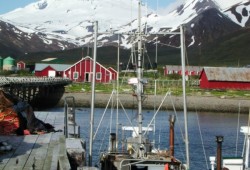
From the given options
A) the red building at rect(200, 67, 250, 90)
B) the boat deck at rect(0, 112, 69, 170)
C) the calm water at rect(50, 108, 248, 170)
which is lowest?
the calm water at rect(50, 108, 248, 170)

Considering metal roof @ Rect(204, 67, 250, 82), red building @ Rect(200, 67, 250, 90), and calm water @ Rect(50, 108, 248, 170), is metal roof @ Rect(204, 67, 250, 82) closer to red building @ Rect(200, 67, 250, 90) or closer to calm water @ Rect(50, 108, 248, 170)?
red building @ Rect(200, 67, 250, 90)

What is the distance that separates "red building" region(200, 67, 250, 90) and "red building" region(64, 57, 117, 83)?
19857 mm

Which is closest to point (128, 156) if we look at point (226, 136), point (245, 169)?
point (245, 169)

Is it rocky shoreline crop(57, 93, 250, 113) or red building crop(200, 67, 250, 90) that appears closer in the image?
rocky shoreline crop(57, 93, 250, 113)

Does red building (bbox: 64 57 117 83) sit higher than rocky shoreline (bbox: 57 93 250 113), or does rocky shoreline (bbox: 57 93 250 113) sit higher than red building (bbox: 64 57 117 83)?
red building (bbox: 64 57 117 83)

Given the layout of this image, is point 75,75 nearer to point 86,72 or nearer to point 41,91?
point 86,72

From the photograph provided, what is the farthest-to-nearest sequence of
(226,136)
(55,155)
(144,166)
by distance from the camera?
1. (226,136)
2. (144,166)
3. (55,155)

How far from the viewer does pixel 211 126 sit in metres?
68.9

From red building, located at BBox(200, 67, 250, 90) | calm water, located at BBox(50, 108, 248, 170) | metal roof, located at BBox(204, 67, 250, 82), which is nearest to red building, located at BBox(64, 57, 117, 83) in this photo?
red building, located at BBox(200, 67, 250, 90)

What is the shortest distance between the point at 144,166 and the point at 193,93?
293ft

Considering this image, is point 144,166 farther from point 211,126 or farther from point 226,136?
point 211,126

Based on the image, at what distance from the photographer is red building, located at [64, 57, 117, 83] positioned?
13325 cm

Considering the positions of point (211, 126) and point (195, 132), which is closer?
point (195, 132)

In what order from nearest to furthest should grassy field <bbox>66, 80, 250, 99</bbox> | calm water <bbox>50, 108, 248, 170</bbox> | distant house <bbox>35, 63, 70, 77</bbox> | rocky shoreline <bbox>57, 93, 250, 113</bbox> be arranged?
calm water <bbox>50, 108, 248, 170</bbox>, rocky shoreline <bbox>57, 93, 250, 113</bbox>, grassy field <bbox>66, 80, 250, 99</bbox>, distant house <bbox>35, 63, 70, 77</bbox>
